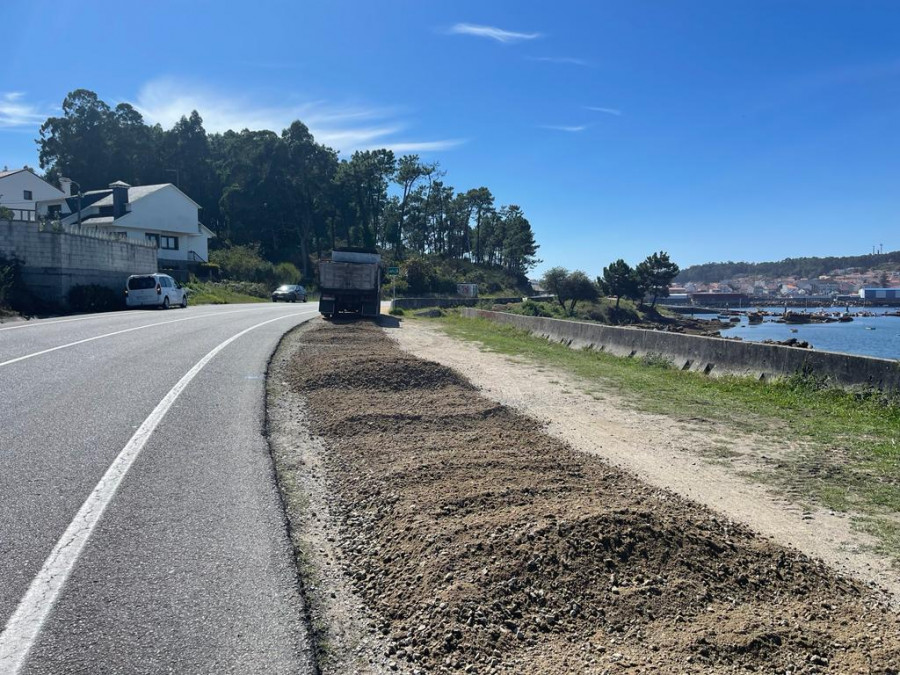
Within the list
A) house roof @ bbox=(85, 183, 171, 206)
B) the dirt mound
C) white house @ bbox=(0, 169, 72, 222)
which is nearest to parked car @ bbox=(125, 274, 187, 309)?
the dirt mound

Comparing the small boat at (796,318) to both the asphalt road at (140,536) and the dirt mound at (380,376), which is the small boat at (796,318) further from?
the asphalt road at (140,536)

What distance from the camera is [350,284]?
91.5 ft

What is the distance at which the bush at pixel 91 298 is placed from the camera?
1115 inches

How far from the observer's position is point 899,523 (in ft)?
16.3

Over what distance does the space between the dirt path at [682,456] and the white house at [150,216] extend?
52.8 metres

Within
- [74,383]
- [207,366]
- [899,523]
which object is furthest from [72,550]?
[207,366]

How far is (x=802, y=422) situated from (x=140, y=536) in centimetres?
826

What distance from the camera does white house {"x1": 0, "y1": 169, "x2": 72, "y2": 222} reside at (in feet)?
192

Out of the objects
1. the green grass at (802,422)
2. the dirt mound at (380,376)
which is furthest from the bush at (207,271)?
the dirt mound at (380,376)

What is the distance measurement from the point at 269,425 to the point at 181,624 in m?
5.03

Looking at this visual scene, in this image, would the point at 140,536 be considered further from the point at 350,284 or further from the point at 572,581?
the point at 350,284

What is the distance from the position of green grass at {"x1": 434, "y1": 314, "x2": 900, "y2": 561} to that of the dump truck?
46.3ft

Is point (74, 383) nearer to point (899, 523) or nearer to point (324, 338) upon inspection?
point (324, 338)

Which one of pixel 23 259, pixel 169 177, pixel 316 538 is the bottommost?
pixel 316 538
